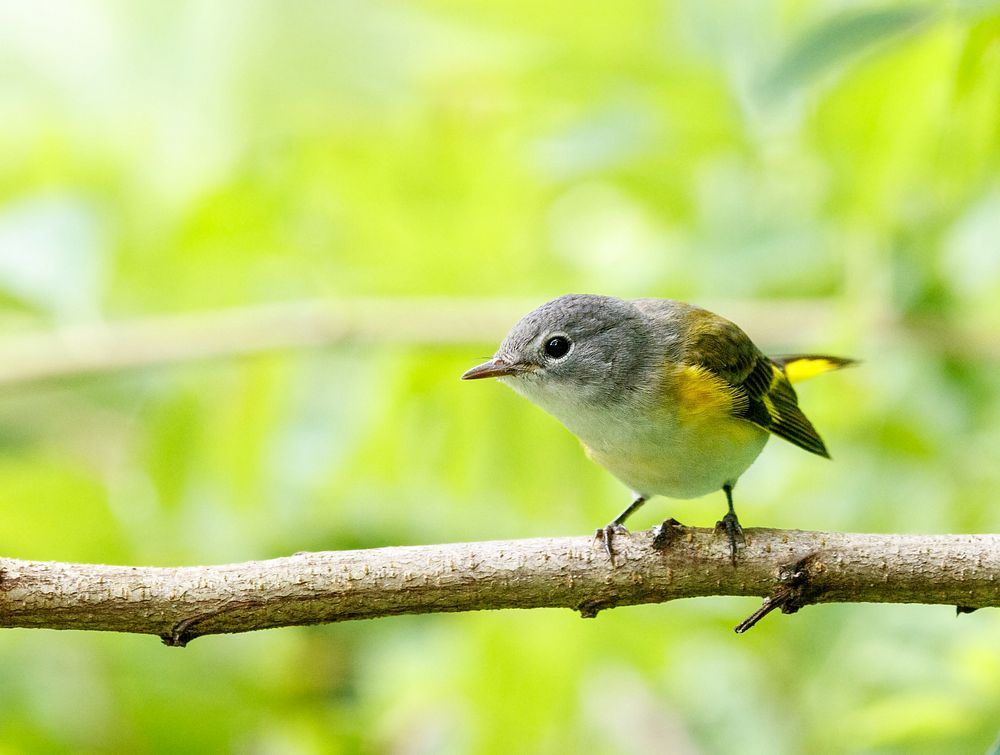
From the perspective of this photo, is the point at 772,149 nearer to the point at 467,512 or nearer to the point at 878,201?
the point at 878,201

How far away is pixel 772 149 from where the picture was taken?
15.7 ft

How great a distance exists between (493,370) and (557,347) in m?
0.26

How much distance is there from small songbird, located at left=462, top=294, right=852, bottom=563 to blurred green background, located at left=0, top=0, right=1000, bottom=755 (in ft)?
2.24

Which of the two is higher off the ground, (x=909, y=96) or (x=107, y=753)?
(x=909, y=96)

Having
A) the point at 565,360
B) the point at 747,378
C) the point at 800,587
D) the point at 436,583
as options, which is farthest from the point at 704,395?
the point at 436,583

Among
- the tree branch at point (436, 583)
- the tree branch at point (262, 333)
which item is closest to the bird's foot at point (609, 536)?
the tree branch at point (436, 583)

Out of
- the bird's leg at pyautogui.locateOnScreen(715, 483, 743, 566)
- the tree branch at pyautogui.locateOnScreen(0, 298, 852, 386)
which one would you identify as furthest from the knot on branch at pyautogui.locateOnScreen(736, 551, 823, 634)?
the tree branch at pyautogui.locateOnScreen(0, 298, 852, 386)

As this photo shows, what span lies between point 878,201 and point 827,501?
50.0 inches

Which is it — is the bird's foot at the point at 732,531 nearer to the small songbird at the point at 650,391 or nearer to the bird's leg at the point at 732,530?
the bird's leg at the point at 732,530

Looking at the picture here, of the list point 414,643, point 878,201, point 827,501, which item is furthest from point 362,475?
point 878,201

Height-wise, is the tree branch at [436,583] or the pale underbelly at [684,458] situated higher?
the pale underbelly at [684,458]

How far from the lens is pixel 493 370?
3514 millimetres

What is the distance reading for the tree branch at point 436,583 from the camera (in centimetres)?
247

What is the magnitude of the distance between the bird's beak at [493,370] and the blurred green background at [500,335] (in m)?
1.10
